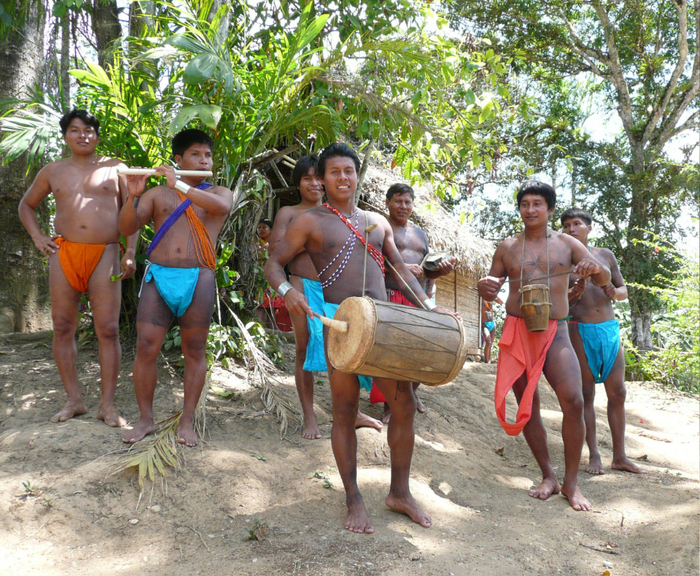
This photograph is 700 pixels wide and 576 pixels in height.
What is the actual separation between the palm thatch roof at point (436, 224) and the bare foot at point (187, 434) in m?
4.61

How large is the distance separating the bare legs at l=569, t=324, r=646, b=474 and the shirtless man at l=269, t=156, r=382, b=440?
1573 mm

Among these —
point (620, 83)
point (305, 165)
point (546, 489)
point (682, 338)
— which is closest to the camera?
point (546, 489)

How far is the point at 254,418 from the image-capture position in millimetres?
4191

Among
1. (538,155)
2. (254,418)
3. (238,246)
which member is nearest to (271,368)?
(254,418)

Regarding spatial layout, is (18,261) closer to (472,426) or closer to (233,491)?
(233,491)

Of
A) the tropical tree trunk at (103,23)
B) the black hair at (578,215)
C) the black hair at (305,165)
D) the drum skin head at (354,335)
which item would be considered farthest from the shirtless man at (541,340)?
the tropical tree trunk at (103,23)

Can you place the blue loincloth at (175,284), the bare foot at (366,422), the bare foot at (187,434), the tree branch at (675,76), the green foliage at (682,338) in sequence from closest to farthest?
1. the bare foot at (187,434)
2. the blue loincloth at (175,284)
3. the bare foot at (366,422)
4. the green foliage at (682,338)
5. the tree branch at (675,76)

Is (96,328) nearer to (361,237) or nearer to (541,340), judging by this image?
(361,237)

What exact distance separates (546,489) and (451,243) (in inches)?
225

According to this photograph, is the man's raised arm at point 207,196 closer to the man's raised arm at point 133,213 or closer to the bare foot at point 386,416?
the man's raised arm at point 133,213

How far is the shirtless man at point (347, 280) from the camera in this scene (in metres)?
3.02

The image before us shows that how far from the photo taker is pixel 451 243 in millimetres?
9109

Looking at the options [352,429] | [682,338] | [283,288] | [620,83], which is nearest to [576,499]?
[352,429]

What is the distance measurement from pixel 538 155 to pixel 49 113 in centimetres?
1204
